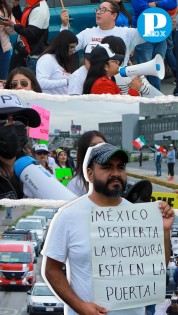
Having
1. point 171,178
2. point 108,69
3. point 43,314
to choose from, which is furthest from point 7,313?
point 108,69

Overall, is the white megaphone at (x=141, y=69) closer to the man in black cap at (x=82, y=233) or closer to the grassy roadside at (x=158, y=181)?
the grassy roadside at (x=158, y=181)

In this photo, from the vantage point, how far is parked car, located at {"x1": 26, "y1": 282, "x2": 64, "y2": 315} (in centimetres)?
504

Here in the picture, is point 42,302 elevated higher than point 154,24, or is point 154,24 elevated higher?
point 154,24

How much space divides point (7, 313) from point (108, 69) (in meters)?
1.90

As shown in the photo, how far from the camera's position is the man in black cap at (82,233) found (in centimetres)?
445

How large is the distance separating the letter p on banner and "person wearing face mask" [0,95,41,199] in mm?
2141

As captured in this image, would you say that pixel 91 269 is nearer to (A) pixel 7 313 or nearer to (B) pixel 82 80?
(A) pixel 7 313

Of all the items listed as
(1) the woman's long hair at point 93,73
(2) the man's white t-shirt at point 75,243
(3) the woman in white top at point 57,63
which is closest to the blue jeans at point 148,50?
(3) the woman in white top at point 57,63

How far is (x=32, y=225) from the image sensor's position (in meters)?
5.38

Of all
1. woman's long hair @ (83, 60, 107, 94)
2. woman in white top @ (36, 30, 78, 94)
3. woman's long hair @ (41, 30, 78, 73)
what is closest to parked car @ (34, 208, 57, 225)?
woman's long hair @ (83, 60, 107, 94)

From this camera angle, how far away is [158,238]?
4.70m

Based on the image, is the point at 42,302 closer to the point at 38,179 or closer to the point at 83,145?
the point at 38,179

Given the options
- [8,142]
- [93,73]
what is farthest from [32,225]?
[93,73]

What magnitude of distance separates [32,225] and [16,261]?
24 centimetres
